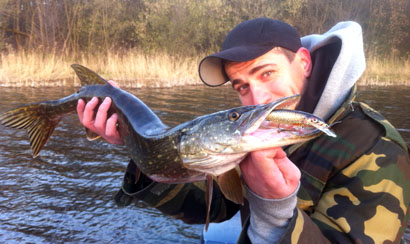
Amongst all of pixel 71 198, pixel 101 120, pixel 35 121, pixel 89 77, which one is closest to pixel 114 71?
pixel 71 198

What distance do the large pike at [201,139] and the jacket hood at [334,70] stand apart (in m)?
0.51

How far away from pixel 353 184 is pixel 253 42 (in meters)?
1.06

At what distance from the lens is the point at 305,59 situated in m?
2.30

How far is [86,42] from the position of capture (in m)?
16.1

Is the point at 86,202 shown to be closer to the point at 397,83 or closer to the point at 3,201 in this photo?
the point at 3,201

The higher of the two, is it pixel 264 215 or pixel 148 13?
pixel 148 13

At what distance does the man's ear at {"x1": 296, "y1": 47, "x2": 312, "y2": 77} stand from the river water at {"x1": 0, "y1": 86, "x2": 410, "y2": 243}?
174cm

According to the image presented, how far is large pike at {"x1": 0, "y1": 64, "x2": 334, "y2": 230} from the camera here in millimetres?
1227

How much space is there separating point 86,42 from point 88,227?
1465 centimetres

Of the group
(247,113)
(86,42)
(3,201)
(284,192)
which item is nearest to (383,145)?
(284,192)

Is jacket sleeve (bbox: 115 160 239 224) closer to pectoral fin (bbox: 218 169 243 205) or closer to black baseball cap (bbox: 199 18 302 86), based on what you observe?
pectoral fin (bbox: 218 169 243 205)

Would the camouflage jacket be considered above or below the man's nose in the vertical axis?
below

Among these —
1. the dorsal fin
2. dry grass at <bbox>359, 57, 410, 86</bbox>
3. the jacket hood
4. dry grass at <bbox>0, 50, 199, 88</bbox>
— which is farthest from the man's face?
dry grass at <bbox>359, 57, 410, 86</bbox>

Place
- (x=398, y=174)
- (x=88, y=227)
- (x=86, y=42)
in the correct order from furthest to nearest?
(x=86, y=42)
(x=88, y=227)
(x=398, y=174)
